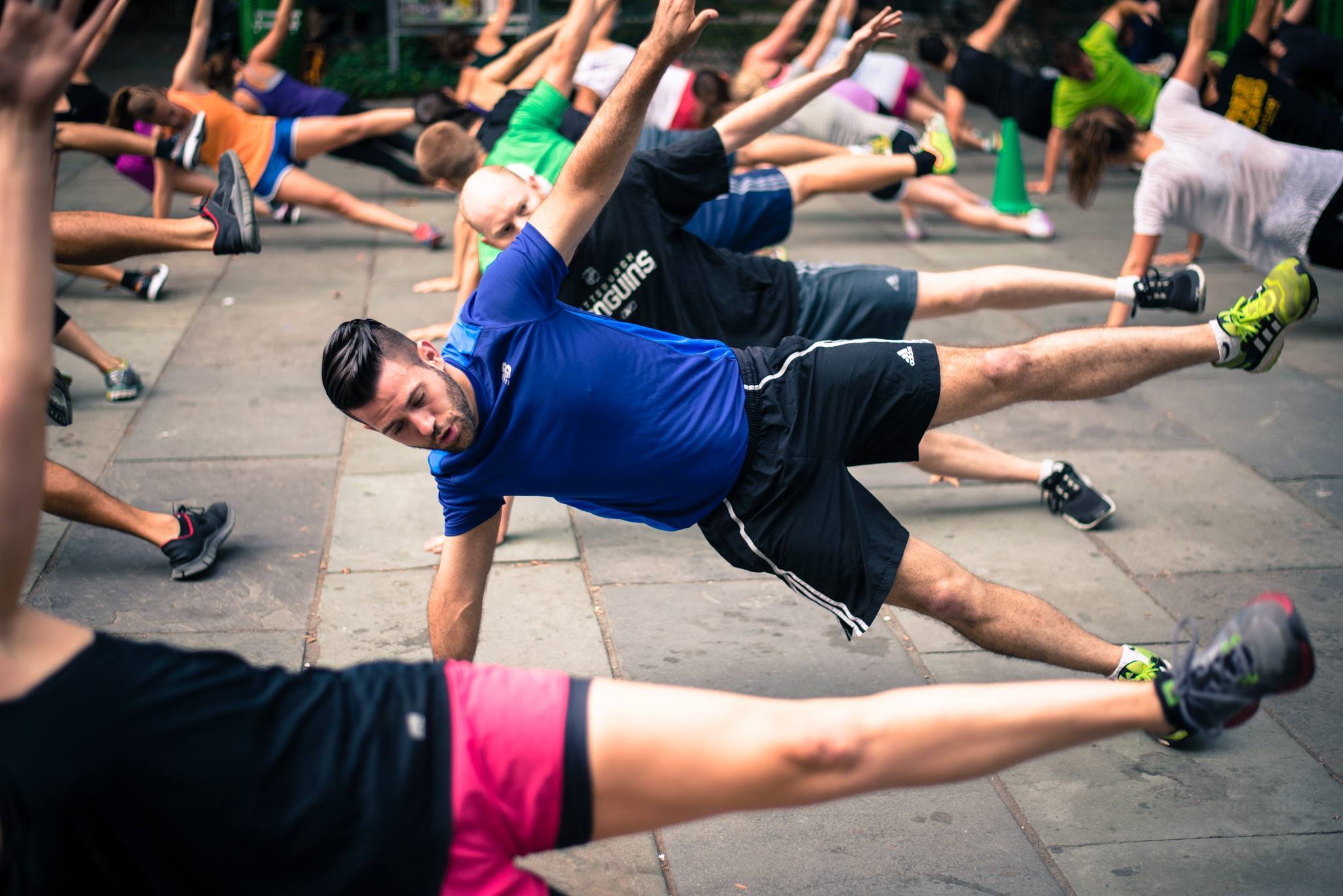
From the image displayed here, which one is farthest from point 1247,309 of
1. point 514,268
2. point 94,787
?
point 94,787

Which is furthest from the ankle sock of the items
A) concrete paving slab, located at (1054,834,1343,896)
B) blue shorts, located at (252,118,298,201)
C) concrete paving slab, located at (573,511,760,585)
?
blue shorts, located at (252,118,298,201)

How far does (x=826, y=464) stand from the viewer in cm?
323

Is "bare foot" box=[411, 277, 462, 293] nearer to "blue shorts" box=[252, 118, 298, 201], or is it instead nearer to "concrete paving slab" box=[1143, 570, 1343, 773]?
"blue shorts" box=[252, 118, 298, 201]

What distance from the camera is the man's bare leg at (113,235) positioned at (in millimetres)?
4598

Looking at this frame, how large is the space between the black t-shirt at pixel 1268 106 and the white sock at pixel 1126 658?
5503 mm

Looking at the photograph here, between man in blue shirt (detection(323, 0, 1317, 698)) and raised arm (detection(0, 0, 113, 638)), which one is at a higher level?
raised arm (detection(0, 0, 113, 638))

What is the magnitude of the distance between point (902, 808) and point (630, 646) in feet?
3.58

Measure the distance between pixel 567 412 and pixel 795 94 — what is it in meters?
1.55

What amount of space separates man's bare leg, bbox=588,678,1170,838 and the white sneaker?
7.25 m

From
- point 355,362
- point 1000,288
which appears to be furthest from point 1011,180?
point 355,362

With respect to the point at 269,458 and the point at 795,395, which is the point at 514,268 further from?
the point at 269,458

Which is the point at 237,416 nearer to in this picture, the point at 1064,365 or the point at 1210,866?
the point at 1064,365

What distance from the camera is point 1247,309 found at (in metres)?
3.38

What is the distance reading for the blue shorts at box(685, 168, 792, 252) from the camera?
493 cm
